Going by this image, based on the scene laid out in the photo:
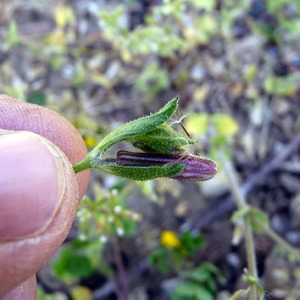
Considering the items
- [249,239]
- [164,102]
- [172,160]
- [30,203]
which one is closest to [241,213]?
[249,239]

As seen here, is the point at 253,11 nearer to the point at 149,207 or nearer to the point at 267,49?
the point at 267,49

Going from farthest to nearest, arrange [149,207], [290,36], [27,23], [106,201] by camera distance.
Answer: [27,23] → [290,36] → [149,207] → [106,201]

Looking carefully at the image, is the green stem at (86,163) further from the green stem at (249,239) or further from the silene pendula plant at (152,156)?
the green stem at (249,239)

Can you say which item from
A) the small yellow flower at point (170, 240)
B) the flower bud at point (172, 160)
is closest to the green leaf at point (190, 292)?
the small yellow flower at point (170, 240)

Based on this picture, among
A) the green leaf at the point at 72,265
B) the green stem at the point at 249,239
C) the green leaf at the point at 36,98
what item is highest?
the green leaf at the point at 36,98

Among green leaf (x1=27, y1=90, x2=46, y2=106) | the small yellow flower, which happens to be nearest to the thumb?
green leaf (x1=27, y1=90, x2=46, y2=106)

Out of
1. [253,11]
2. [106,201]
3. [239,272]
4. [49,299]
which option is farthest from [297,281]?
[253,11]
